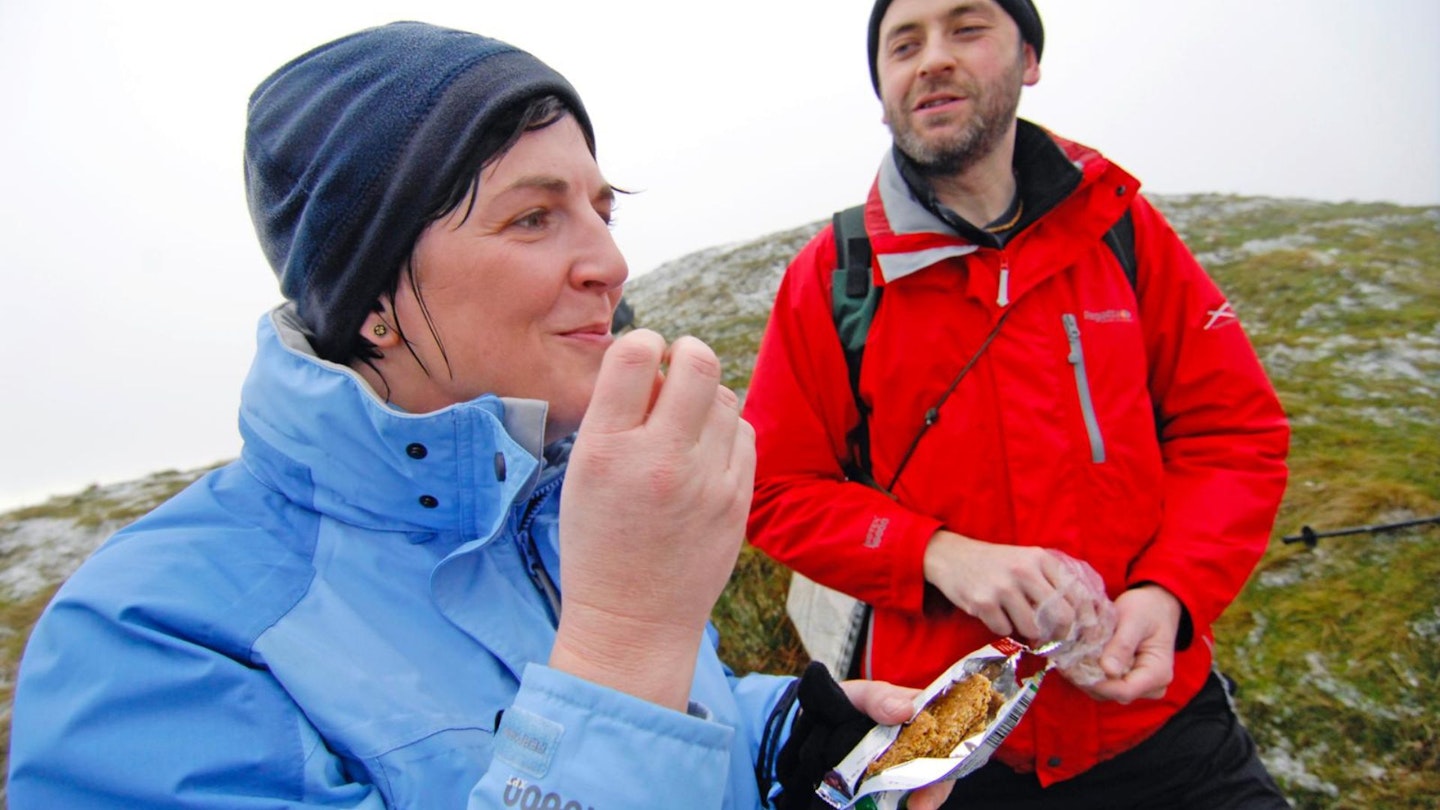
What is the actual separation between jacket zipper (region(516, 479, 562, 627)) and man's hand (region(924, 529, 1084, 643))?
5.88ft

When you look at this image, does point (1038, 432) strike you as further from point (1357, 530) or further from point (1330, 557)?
point (1330, 557)

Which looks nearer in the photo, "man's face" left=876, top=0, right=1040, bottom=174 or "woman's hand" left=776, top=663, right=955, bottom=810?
"woman's hand" left=776, top=663, right=955, bottom=810

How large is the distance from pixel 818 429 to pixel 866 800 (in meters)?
1.81

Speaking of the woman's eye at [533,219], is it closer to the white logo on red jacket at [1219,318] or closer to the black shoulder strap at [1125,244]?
the black shoulder strap at [1125,244]

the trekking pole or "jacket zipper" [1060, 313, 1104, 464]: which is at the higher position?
"jacket zipper" [1060, 313, 1104, 464]

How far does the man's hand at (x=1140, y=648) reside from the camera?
10.1 ft

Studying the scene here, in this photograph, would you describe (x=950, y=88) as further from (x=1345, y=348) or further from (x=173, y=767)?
(x=1345, y=348)

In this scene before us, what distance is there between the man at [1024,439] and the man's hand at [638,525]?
1.91 metres

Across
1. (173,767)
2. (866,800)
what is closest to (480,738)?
(173,767)

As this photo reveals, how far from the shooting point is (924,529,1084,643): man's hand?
118 inches

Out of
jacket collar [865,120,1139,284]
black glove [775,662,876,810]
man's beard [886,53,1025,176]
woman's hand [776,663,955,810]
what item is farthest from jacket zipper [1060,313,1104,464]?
black glove [775,662,876,810]

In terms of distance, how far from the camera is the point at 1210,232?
74.8ft

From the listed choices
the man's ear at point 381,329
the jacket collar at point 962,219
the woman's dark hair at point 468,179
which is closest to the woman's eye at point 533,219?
the woman's dark hair at point 468,179

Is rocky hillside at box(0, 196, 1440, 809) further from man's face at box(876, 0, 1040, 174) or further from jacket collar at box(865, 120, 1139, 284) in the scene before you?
man's face at box(876, 0, 1040, 174)
